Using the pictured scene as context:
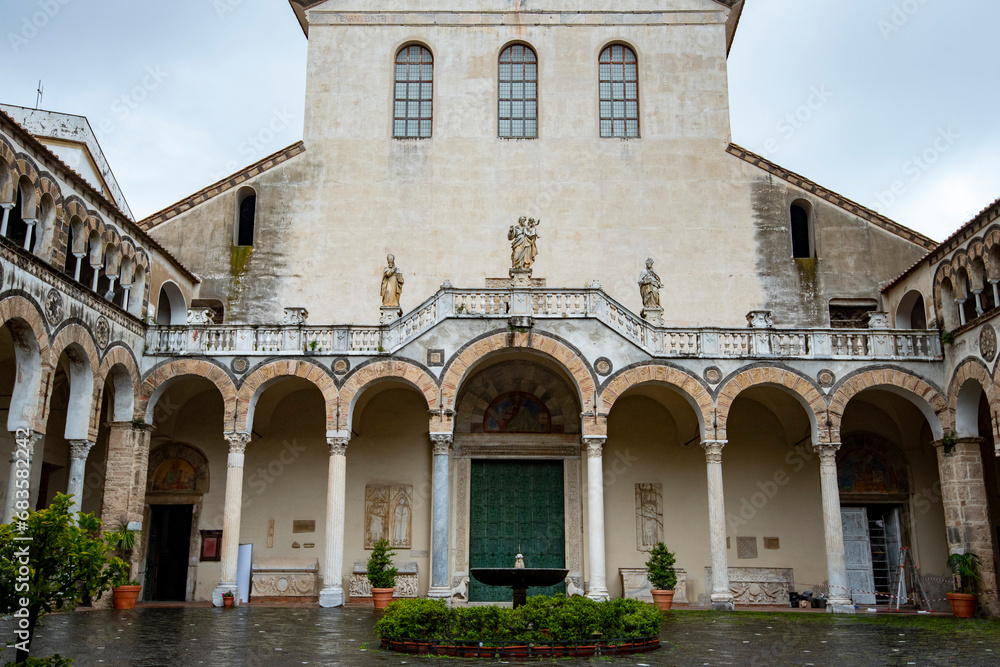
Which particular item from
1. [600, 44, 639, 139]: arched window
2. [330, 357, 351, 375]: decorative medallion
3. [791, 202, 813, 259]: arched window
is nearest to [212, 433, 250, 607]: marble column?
[330, 357, 351, 375]: decorative medallion

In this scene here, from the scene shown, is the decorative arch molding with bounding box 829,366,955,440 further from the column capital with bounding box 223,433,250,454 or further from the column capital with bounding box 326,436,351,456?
the column capital with bounding box 223,433,250,454

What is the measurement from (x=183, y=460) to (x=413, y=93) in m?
11.8

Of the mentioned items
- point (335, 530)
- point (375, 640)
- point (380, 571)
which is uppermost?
point (335, 530)

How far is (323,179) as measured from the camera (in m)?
24.5

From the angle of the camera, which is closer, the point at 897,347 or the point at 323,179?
the point at 897,347

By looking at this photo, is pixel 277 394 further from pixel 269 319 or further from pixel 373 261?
pixel 373 261

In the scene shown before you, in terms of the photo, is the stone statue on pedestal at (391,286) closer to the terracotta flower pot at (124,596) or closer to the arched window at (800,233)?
the terracotta flower pot at (124,596)

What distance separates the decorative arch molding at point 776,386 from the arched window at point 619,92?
339 inches

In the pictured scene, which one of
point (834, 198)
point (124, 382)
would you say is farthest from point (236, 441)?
point (834, 198)

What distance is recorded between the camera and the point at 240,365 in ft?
64.7

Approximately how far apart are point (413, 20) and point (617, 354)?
41.1ft

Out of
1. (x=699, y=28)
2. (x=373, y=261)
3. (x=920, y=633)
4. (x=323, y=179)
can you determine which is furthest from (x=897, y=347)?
(x=323, y=179)

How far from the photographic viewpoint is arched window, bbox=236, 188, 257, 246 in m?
24.4

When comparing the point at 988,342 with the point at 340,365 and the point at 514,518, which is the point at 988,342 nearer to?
the point at 514,518
